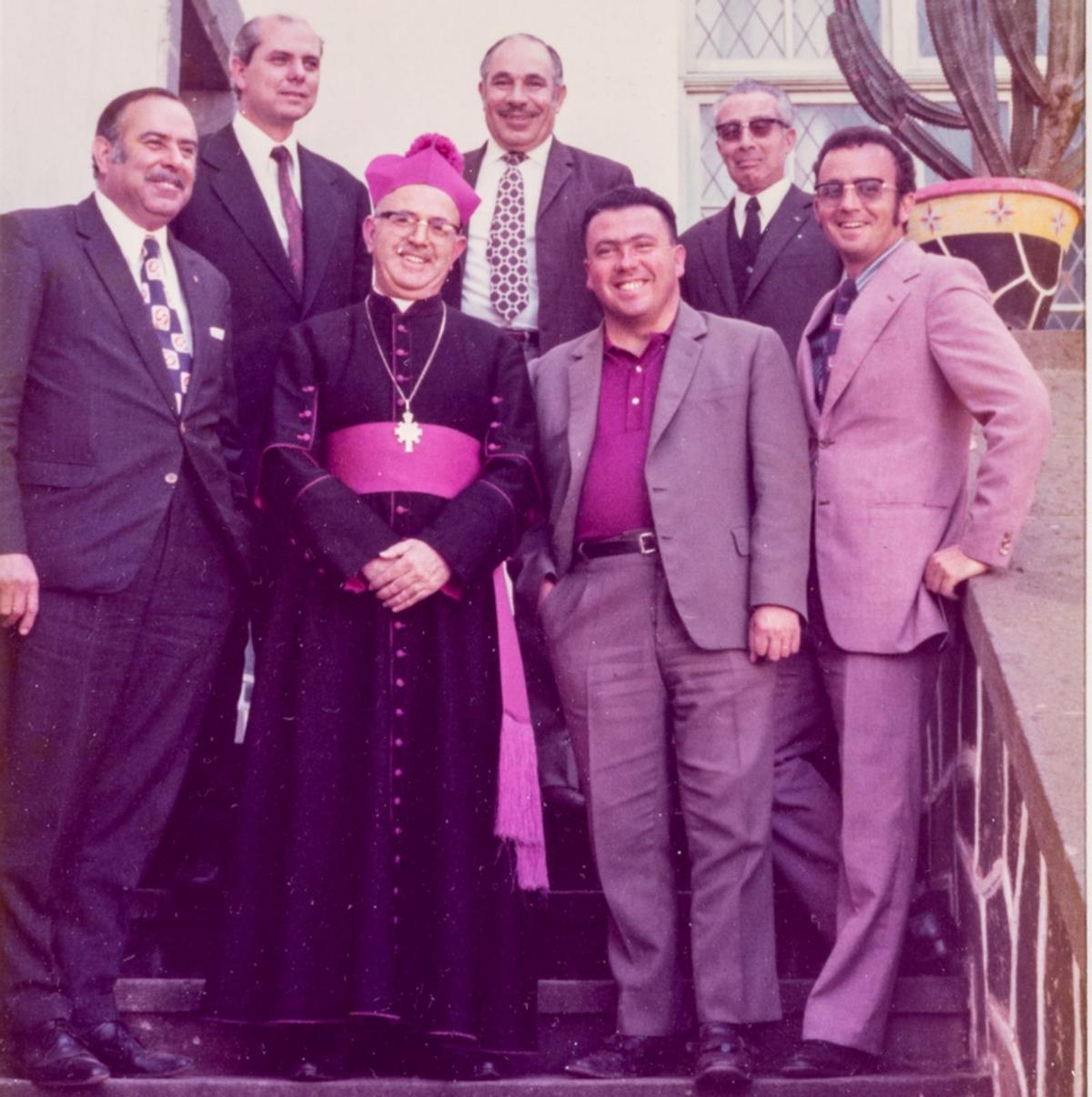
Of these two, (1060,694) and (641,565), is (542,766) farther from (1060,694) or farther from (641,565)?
(1060,694)

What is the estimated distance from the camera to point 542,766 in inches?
171

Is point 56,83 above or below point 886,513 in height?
above

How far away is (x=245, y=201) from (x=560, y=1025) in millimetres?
2112

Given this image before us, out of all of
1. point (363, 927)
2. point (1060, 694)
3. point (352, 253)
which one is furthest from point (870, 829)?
point (352, 253)

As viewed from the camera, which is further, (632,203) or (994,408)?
(632,203)

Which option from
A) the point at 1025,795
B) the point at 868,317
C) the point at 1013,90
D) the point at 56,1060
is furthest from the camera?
the point at 1013,90

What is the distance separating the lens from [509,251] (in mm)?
4754

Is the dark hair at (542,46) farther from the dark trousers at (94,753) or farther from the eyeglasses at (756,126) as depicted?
the dark trousers at (94,753)

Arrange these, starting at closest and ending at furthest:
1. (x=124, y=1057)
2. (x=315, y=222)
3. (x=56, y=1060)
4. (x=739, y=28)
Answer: (x=56, y=1060)
(x=124, y=1057)
(x=315, y=222)
(x=739, y=28)

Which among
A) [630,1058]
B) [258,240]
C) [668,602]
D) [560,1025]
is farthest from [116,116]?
[630,1058]

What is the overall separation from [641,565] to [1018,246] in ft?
5.83

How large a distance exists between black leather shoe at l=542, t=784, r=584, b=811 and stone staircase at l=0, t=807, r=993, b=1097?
206mm

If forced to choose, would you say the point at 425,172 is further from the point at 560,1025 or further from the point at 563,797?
the point at 560,1025

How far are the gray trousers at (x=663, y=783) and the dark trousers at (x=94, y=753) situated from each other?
75 cm
